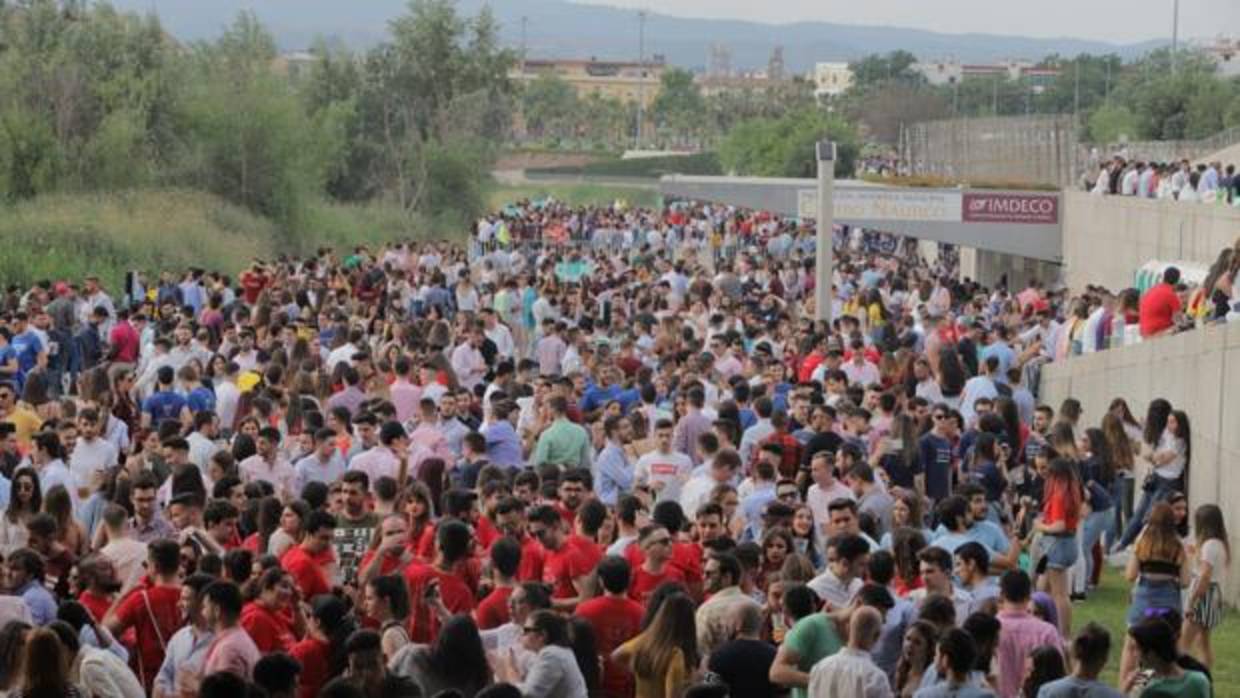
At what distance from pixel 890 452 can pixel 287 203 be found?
47.5 metres

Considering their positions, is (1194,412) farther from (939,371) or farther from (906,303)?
(906,303)

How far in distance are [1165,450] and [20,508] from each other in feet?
28.2

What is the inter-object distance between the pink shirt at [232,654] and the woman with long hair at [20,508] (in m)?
3.67

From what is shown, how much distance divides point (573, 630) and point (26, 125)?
151ft

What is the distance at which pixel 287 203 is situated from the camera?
63719 millimetres

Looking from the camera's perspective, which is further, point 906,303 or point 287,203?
point 287,203

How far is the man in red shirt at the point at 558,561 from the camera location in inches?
506

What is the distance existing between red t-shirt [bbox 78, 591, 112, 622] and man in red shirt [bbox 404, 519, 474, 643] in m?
1.38

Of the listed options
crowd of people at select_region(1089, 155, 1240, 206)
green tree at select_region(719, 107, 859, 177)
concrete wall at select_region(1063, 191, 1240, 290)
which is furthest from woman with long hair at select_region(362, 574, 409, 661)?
green tree at select_region(719, 107, 859, 177)

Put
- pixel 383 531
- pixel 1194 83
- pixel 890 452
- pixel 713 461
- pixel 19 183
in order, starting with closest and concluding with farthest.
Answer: pixel 383 531 → pixel 713 461 → pixel 890 452 → pixel 19 183 → pixel 1194 83

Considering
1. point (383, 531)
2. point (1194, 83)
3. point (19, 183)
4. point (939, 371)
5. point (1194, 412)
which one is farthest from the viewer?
point (1194, 83)

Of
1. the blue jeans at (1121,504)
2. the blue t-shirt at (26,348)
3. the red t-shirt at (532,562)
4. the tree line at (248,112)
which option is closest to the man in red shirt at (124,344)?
the blue t-shirt at (26,348)

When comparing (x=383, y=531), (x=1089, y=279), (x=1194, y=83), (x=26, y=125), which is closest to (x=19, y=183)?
(x=26, y=125)

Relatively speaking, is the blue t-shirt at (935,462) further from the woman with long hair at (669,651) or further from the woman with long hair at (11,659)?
the woman with long hair at (11,659)
